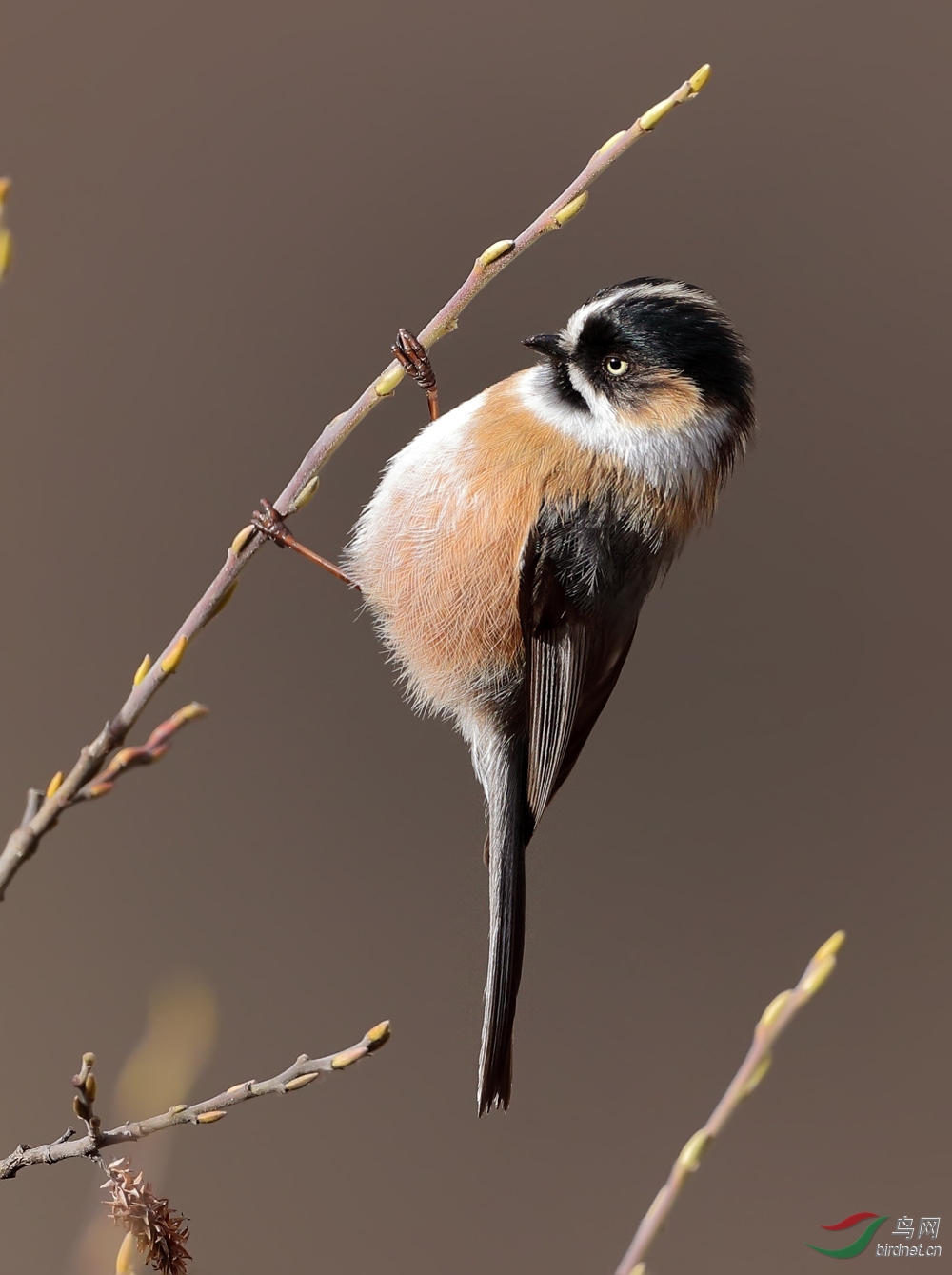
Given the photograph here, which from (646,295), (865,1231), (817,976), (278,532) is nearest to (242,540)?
(278,532)

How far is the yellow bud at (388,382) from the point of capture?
0.64 m

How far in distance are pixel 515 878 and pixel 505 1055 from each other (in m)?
0.17

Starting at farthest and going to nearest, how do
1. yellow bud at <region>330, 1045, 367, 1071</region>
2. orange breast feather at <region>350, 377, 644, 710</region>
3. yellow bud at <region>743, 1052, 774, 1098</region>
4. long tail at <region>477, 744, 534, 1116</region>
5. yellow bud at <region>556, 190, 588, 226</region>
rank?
orange breast feather at <region>350, 377, 644, 710</region>
long tail at <region>477, 744, 534, 1116</region>
yellow bud at <region>556, 190, 588, 226</region>
yellow bud at <region>330, 1045, 367, 1071</region>
yellow bud at <region>743, 1052, 774, 1098</region>

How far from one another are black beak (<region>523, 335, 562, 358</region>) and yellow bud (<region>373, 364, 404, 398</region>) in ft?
1.47

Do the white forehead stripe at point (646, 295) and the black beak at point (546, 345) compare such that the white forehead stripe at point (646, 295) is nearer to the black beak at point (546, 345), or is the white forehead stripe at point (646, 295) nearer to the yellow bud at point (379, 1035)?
the black beak at point (546, 345)

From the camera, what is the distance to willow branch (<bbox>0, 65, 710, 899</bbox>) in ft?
1.64

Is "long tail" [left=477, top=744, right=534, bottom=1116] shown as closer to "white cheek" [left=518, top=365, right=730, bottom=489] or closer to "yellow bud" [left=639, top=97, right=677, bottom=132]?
"white cheek" [left=518, top=365, right=730, bottom=489]

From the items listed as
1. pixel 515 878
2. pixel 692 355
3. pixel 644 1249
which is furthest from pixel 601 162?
pixel 515 878

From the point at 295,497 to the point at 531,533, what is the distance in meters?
0.45

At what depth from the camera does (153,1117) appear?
58 cm

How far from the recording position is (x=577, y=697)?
45.0 inches

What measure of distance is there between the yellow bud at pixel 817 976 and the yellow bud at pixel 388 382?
38cm

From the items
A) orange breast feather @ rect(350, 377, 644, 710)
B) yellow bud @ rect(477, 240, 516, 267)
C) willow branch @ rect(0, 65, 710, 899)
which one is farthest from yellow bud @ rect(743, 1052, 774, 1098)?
orange breast feather @ rect(350, 377, 644, 710)

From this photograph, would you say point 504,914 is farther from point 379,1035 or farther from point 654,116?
point 654,116
